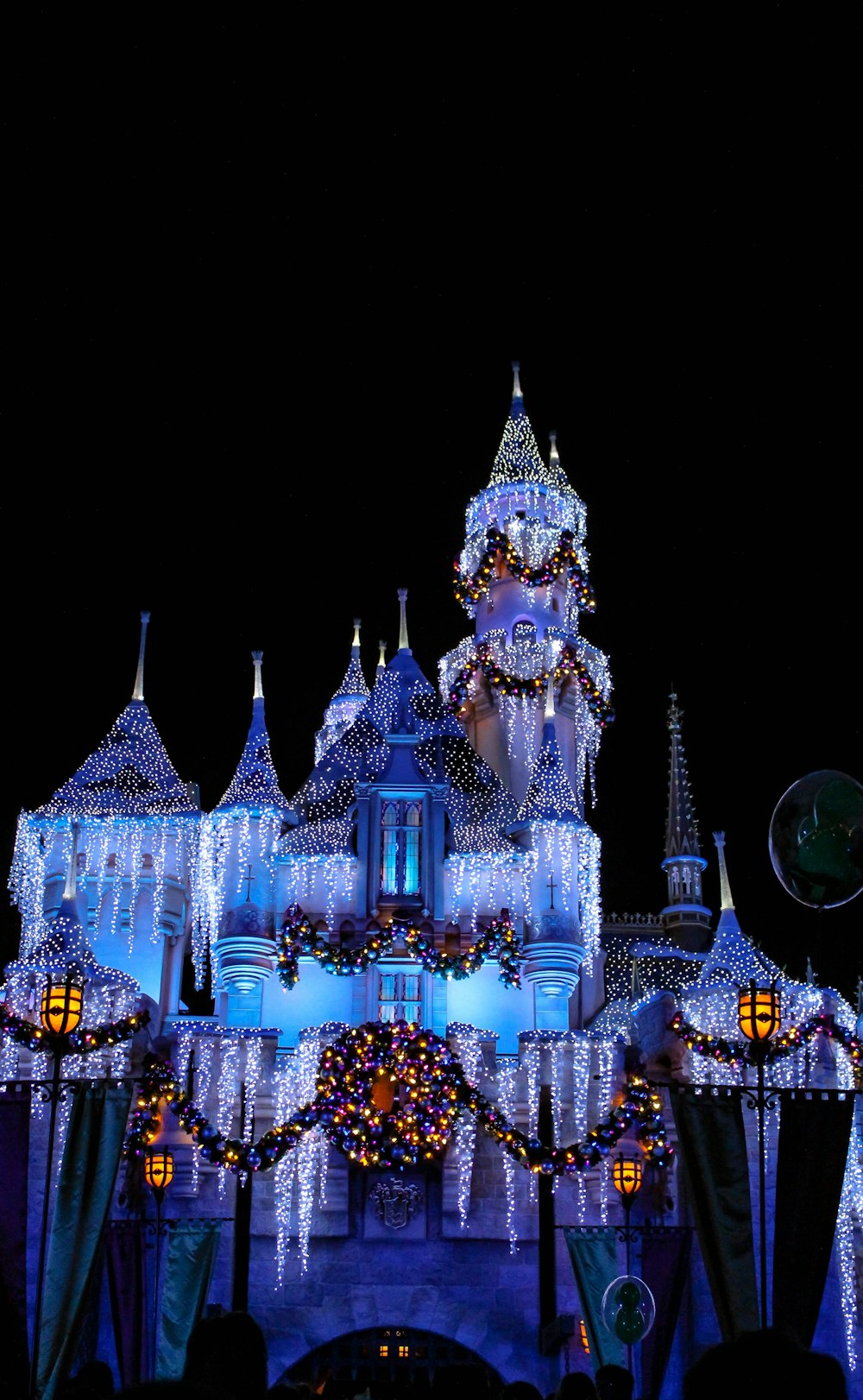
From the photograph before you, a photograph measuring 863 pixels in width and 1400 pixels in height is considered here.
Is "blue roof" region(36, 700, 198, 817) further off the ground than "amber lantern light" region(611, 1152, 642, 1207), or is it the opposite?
"blue roof" region(36, 700, 198, 817)

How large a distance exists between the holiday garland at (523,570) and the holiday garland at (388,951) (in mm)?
10107

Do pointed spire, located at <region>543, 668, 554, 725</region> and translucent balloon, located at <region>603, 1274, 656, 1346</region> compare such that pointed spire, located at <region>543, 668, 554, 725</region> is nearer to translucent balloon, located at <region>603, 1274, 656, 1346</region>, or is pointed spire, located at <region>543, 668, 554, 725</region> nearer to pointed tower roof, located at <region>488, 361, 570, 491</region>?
pointed tower roof, located at <region>488, 361, 570, 491</region>

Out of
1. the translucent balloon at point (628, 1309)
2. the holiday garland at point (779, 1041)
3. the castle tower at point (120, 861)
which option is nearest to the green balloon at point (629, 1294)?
the translucent balloon at point (628, 1309)

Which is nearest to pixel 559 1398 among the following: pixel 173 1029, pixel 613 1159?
pixel 613 1159

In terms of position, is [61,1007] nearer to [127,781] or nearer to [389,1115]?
[389,1115]

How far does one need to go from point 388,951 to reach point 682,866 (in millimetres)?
18981

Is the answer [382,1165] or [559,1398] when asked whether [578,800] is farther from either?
[559,1398]

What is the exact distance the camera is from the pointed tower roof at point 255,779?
29516mm

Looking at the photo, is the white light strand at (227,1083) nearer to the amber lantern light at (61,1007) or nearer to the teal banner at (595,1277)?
the teal banner at (595,1277)

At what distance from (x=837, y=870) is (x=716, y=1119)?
4602 mm

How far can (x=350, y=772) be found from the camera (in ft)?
102

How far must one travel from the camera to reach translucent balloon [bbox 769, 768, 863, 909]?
603 inches

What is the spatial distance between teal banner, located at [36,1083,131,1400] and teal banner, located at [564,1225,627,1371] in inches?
269

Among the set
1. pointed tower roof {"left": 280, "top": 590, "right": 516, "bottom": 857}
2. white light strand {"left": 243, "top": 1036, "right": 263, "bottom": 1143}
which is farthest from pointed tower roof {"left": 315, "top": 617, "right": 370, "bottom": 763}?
white light strand {"left": 243, "top": 1036, "right": 263, "bottom": 1143}
